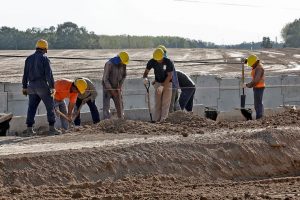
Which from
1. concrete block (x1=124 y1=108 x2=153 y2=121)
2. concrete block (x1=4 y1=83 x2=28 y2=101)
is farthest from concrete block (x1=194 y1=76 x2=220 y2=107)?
concrete block (x1=4 y1=83 x2=28 y2=101)

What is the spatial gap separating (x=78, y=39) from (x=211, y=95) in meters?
29.3

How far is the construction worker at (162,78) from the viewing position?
15.7m

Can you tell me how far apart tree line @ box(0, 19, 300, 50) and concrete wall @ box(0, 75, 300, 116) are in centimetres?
2583

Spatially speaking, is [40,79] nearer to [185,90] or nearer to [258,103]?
[185,90]

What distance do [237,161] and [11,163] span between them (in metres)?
3.61

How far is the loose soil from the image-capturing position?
30.9 ft

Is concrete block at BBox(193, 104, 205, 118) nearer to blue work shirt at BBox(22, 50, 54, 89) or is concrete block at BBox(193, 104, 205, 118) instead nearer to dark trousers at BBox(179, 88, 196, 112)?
dark trousers at BBox(179, 88, 196, 112)

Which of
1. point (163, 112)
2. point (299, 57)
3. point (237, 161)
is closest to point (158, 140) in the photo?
point (237, 161)

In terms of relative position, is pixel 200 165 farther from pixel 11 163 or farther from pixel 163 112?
pixel 163 112

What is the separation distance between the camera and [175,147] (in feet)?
37.0

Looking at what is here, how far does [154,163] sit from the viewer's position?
10.7m

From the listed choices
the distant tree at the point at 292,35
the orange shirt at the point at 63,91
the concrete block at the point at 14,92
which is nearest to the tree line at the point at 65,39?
the distant tree at the point at 292,35

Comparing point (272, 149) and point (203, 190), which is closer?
point (203, 190)

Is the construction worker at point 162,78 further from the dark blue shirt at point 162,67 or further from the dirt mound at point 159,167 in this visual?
the dirt mound at point 159,167
